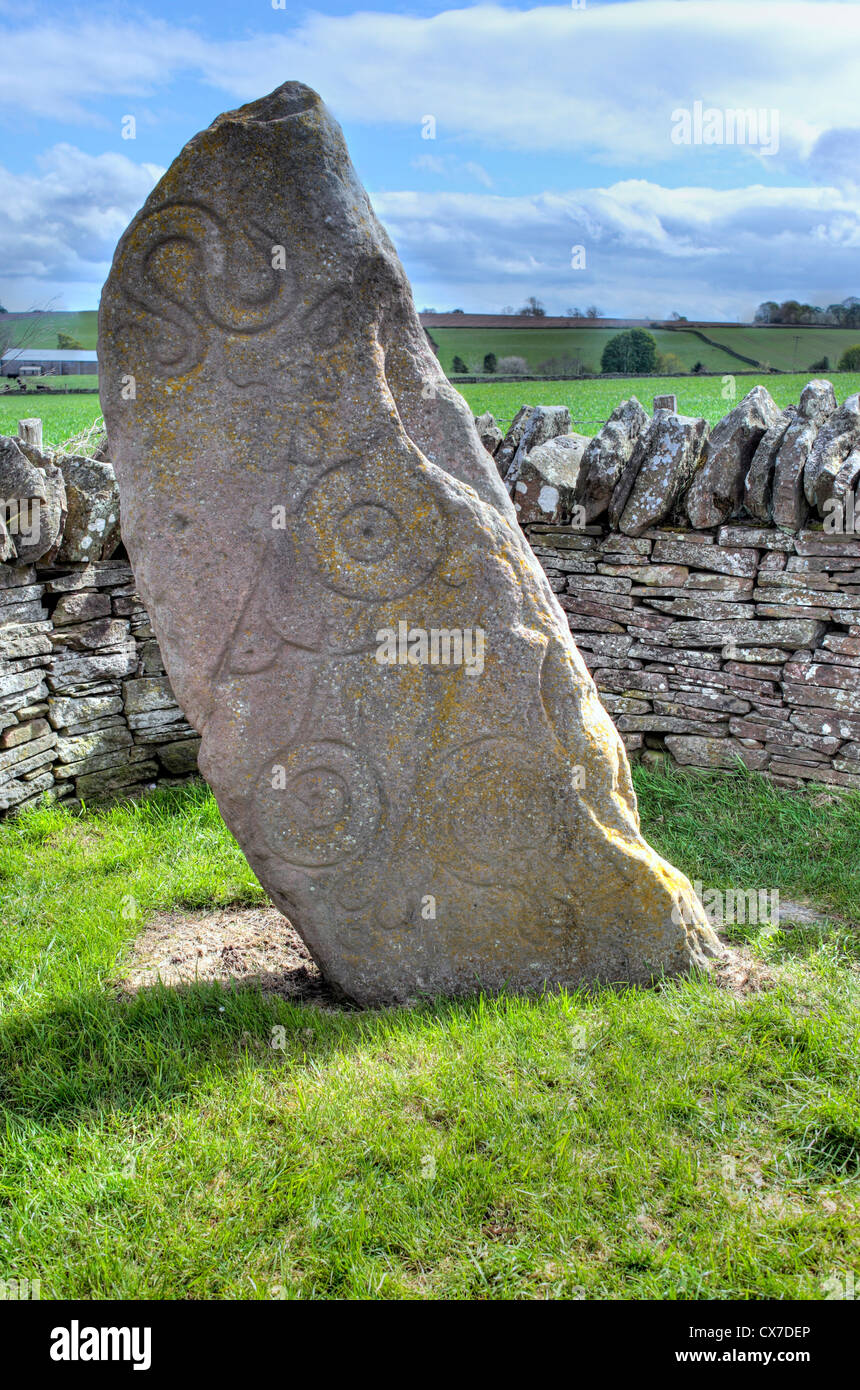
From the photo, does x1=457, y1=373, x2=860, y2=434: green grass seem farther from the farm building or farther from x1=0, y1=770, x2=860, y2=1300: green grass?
x1=0, y1=770, x2=860, y2=1300: green grass

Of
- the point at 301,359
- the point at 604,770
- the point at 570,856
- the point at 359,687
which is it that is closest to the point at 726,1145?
the point at 570,856

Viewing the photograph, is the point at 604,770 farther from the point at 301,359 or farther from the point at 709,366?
the point at 709,366

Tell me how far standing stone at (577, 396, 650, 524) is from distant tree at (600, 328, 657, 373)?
97.4 feet

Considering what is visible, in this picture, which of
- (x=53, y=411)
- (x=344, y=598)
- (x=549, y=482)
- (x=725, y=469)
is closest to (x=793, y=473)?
(x=725, y=469)

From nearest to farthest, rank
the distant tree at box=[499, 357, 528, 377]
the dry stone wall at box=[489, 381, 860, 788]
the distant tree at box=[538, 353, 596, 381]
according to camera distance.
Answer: the dry stone wall at box=[489, 381, 860, 788] < the distant tree at box=[538, 353, 596, 381] < the distant tree at box=[499, 357, 528, 377]

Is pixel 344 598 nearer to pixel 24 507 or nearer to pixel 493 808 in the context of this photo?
pixel 493 808

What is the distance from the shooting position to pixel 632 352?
3341cm

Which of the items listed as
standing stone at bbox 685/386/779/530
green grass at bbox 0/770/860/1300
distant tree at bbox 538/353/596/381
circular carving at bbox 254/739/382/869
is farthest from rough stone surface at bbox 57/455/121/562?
distant tree at bbox 538/353/596/381

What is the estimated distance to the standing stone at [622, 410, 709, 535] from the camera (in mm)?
5750

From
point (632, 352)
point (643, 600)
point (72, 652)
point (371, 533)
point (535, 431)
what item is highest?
point (632, 352)

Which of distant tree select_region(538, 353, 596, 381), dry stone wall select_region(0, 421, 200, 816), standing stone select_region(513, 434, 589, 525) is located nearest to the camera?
dry stone wall select_region(0, 421, 200, 816)

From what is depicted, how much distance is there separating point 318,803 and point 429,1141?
121 centimetres

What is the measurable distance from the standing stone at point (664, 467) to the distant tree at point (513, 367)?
3366 centimetres
